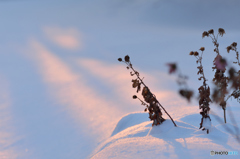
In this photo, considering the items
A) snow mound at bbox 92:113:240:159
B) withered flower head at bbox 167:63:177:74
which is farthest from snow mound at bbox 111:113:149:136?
withered flower head at bbox 167:63:177:74

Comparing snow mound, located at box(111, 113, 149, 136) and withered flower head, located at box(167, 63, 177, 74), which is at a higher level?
withered flower head, located at box(167, 63, 177, 74)

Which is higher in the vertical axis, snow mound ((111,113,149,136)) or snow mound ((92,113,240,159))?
Answer: snow mound ((111,113,149,136))

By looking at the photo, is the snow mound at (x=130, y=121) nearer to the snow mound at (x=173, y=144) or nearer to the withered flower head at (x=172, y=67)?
the snow mound at (x=173, y=144)

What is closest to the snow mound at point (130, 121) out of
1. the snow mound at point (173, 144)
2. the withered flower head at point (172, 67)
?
the snow mound at point (173, 144)

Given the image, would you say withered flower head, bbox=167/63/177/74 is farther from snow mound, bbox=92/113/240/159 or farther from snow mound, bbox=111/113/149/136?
snow mound, bbox=111/113/149/136

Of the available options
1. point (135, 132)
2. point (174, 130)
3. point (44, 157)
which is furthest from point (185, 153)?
point (44, 157)

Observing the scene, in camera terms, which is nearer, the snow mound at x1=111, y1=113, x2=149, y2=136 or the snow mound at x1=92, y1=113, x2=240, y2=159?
the snow mound at x1=92, y1=113, x2=240, y2=159

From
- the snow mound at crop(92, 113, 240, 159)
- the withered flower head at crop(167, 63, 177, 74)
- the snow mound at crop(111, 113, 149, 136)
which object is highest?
the withered flower head at crop(167, 63, 177, 74)

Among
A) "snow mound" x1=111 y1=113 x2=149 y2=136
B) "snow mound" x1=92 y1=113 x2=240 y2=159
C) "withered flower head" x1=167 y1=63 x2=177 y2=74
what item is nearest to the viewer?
"withered flower head" x1=167 y1=63 x2=177 y2=74

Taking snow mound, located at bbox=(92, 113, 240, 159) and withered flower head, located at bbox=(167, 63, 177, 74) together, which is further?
snow mound, located at bbox=(92, 113, 240, 159)

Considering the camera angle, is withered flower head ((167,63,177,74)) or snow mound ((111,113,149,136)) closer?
withered flower head ((167,63,177,74))

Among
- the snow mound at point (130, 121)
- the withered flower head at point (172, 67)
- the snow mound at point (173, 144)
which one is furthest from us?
the snow mound at point (130, 121)

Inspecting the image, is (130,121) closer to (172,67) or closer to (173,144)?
(173,144)

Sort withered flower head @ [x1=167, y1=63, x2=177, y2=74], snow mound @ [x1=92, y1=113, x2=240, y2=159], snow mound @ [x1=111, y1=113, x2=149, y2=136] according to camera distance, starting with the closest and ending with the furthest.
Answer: withered flower head @ [x1=167, y1=63, x2=177, y2=74] → snow mound @ [x1=92, y1=113, x2=240, y2=159] → snow mound @ [x1=111, y1=113, x2=149, y2=136]
